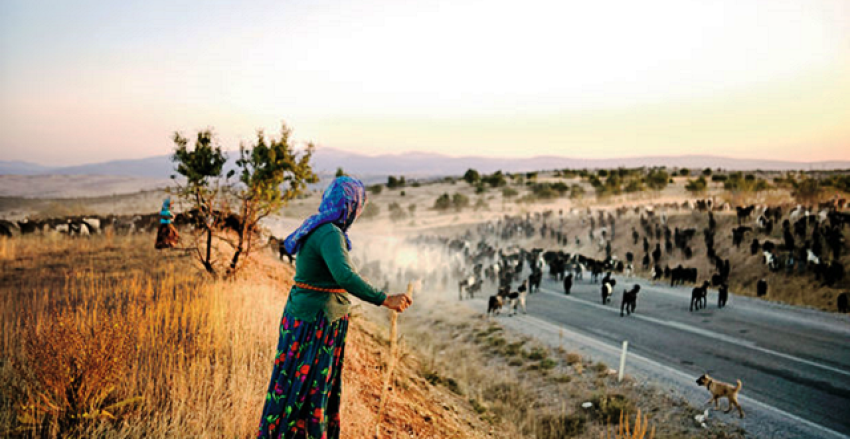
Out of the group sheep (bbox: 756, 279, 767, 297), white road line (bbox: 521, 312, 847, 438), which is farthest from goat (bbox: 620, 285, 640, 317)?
sheep (bbox: 756, 279, 767, 297)

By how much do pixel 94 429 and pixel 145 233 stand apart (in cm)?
1885

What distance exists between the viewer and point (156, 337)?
6.59 m

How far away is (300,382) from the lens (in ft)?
12.3

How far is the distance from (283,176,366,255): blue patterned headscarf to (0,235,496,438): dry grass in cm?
240

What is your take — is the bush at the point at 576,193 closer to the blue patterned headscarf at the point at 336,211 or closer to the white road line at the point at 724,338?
the white road line at the point at 724,338

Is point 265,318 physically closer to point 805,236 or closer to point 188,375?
point 188,375

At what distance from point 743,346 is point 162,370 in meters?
14.3

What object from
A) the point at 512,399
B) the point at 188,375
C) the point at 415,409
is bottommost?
the point at 512,399

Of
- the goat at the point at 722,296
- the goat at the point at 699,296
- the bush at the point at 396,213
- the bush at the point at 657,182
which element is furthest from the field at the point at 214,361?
the bush at the point at 657,182

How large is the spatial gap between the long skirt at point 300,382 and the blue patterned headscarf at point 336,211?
0.63 m

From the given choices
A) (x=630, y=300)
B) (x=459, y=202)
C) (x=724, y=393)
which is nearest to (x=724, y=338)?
(x=630, y=300)

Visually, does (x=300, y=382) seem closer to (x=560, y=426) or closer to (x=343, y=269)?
(x=343, y=269)

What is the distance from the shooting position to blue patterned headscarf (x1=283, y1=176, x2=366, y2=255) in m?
3.72

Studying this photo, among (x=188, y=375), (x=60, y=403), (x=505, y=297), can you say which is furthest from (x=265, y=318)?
(x=505, y=297)
